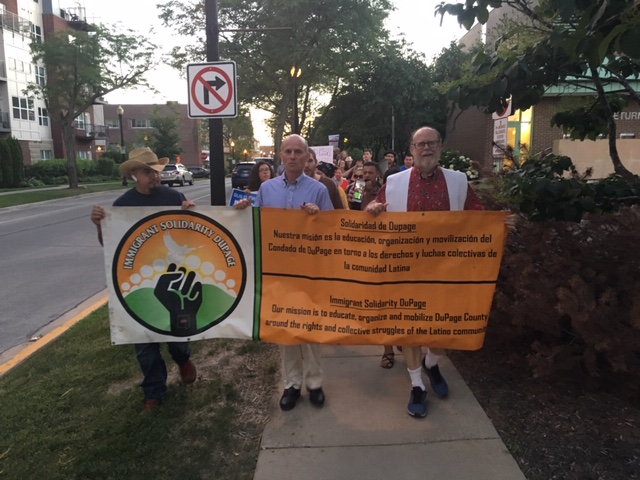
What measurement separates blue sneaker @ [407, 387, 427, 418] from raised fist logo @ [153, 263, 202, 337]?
1564mm

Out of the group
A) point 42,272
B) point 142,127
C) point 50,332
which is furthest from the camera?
point 142,127

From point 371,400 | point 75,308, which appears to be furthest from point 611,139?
point 75,308

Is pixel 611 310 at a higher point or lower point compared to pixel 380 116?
lower

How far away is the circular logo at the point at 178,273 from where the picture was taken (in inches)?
140

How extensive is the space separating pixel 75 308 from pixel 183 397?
3639 millimetres

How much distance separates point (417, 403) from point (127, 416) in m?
2.00

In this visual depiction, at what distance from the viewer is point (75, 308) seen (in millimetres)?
6762

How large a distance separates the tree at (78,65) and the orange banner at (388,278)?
31.6 m

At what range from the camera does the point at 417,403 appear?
3572 millimetres

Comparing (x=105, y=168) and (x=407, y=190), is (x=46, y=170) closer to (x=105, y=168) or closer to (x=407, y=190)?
(x=105, y=168)

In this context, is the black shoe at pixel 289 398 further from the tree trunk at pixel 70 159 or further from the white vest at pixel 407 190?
the tree trunk at pixel 70 159

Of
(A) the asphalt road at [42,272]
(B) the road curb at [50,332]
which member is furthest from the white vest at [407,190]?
(A) the asphalt road at [42,272]

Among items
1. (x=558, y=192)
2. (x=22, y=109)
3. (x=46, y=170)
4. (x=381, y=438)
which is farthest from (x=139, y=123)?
(x=558, y=192)

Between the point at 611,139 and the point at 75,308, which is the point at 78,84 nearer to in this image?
the point at 75,308
